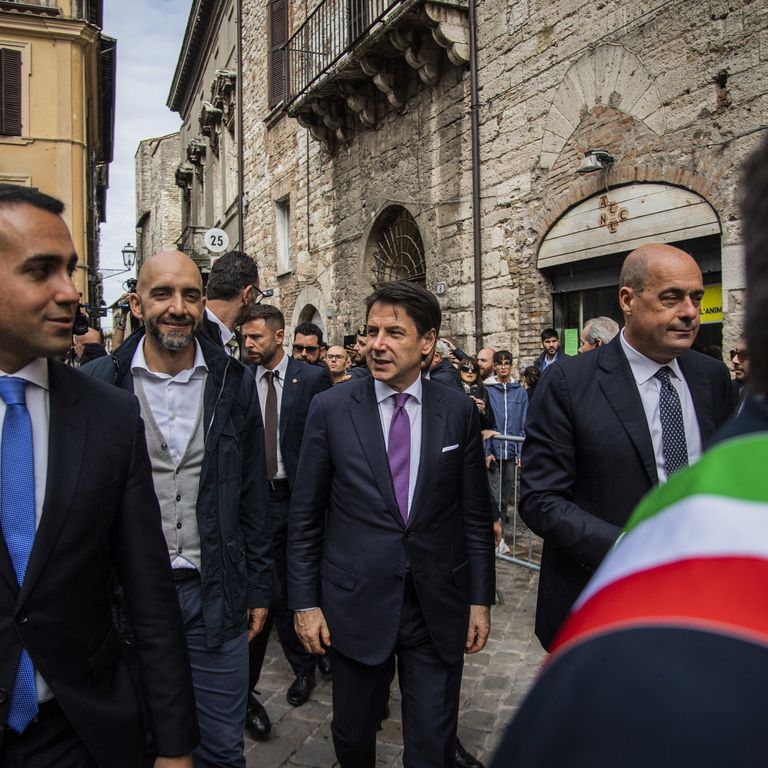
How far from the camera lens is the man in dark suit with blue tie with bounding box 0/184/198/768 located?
1632 millimetres

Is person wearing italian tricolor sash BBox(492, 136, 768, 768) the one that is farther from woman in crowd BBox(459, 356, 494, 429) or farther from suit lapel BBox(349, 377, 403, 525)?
woman in crowd BBox(459, 356, 494, 429)

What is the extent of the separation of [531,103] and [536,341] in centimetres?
298

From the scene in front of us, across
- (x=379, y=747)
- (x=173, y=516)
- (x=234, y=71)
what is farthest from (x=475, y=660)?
(x=234, y=71)

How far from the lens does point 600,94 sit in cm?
790

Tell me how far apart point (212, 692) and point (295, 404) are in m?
1.91

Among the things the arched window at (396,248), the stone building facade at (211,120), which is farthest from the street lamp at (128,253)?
the arched window at (396,248)

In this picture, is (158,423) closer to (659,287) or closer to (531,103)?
(659,287)

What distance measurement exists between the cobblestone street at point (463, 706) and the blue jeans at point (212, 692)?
777 mm

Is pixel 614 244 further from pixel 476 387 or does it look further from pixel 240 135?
pixel 240 135

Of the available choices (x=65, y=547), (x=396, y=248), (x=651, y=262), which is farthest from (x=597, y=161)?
(x=65, y=547)

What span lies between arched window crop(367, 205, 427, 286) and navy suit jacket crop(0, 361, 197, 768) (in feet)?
32.8

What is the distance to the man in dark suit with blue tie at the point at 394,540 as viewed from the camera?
269 cm

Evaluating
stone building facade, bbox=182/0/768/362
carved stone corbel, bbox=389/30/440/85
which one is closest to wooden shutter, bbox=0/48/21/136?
stone building facade, bbox=182/0/768/362

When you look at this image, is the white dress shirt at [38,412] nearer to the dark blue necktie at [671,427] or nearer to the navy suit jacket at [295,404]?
the dark blue necktie at [671,427]
